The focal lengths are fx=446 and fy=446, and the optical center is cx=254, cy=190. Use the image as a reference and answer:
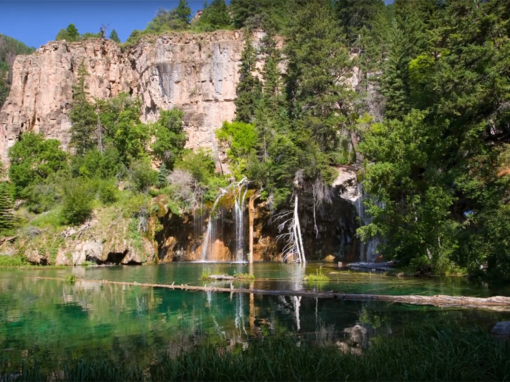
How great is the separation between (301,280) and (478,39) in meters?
12.9

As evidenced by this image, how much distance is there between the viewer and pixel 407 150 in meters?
21.0

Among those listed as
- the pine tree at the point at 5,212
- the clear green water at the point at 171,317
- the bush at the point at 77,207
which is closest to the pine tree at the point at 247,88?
the bush at the point at 77,207

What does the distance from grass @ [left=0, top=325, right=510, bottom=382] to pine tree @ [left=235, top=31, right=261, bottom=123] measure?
3691cm

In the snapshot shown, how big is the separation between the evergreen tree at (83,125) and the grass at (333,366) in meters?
43.2

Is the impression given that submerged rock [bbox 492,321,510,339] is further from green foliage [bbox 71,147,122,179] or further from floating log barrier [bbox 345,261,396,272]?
green foliage [bbox 71,147,122,179]

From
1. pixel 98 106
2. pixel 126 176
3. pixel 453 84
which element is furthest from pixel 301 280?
pixel 98 106

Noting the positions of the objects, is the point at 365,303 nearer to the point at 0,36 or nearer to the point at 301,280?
the point at 301,280

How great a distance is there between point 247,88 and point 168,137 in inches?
360

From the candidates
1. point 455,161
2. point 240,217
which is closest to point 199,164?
point 240,217

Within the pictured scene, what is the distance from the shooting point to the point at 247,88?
43.8 metres

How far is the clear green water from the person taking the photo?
30.1 feet

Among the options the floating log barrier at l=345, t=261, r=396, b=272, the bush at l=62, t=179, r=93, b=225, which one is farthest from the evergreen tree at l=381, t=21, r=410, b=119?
the bush at l=62, t=179, r=93, b=225

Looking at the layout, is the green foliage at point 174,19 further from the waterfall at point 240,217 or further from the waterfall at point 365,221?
the waterfall at point 365,221

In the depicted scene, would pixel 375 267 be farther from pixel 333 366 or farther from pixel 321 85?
pixel 333 366
